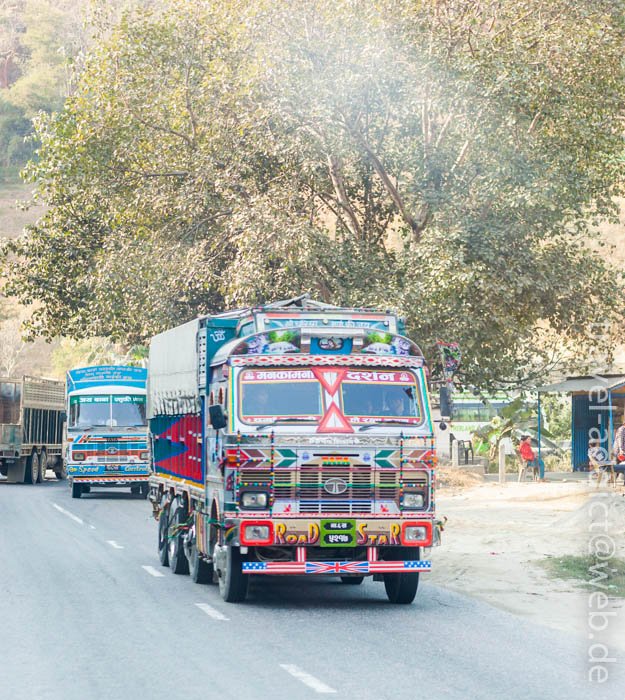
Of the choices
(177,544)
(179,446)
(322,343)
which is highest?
(322,343)

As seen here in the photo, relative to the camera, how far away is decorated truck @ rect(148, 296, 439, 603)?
13305mm

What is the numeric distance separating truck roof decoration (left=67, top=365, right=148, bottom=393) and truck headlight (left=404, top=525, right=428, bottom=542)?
71.8 feet

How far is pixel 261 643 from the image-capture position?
11.3 meters

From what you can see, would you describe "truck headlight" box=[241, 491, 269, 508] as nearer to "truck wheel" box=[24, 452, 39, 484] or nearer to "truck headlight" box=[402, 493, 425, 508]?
"truck headlight" box=[402, 493, 425, 508]

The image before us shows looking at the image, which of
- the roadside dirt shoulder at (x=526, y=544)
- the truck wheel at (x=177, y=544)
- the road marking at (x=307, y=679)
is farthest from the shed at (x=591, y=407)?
the road marking at (x=307, y=679)

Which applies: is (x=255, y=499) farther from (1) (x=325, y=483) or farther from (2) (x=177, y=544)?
(2) (x=177, y=544)

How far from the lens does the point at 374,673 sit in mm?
9844

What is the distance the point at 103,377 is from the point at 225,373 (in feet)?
70.0

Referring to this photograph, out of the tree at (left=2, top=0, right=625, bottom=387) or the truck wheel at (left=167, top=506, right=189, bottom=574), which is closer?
the truck wheel at (left=167, top=506, right=189, bottom=574)

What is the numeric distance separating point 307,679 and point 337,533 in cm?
386

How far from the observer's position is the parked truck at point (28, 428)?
1646 inches

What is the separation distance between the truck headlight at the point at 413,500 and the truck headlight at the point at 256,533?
1.53 m

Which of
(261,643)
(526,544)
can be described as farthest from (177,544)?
(526,544)

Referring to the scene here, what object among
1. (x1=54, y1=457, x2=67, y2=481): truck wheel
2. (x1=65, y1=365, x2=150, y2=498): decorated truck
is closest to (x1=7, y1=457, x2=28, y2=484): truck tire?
(x1=54, y1=457, x2=67, y2=481): truck wheel
